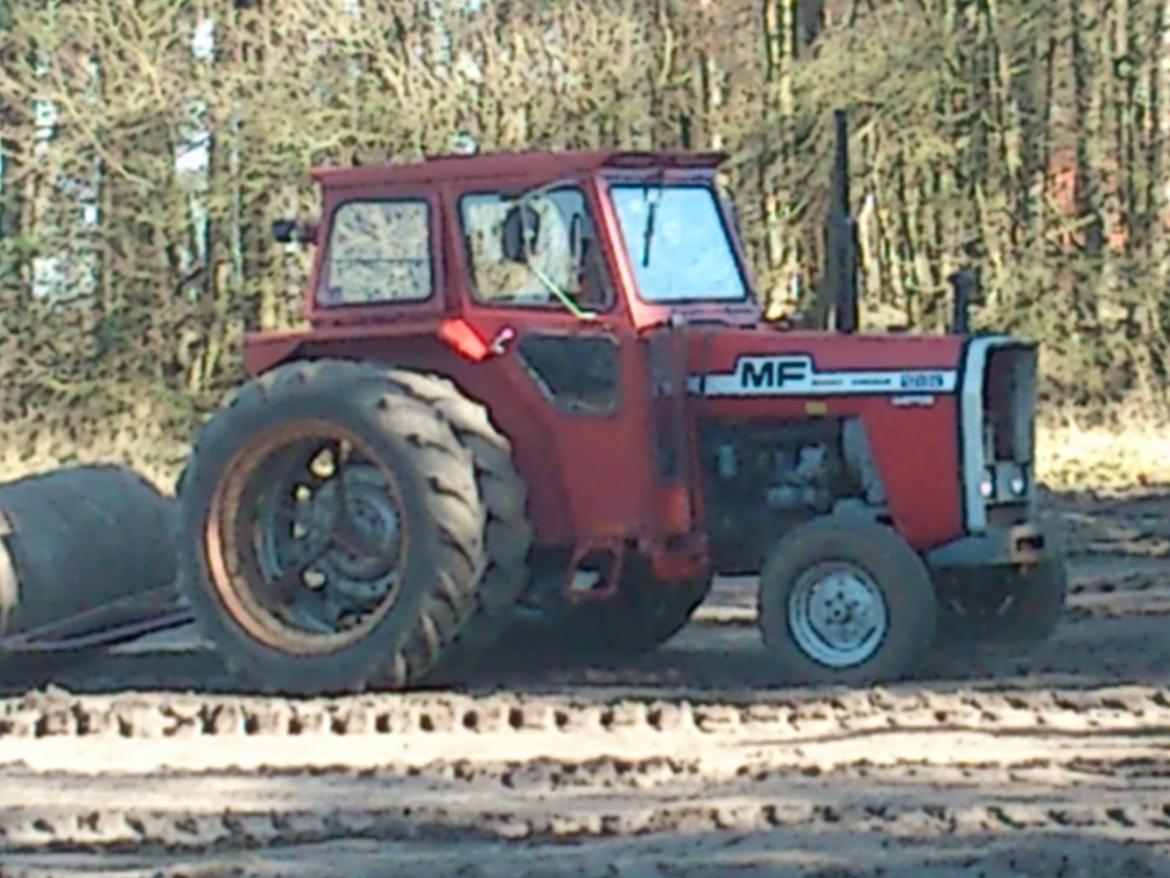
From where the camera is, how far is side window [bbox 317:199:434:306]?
10.6m

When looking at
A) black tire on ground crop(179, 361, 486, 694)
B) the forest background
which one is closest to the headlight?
black tire on ground crop(179, 361, 486, 694)

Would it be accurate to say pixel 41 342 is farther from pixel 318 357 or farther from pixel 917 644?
pixel 917 644

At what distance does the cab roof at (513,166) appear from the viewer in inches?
412

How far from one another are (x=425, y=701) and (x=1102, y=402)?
1396 cm

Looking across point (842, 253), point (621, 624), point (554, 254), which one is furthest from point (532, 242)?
point (621, 624)

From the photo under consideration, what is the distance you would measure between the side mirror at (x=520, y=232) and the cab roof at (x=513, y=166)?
21 centimetres

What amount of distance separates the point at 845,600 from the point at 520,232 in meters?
1.81

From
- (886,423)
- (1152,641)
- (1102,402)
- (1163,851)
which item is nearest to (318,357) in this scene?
(886,423)

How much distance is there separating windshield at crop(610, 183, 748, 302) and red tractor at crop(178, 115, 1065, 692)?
0.01 metres

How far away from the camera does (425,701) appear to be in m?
9.91

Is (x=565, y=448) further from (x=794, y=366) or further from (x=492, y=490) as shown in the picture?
(x=794, y=366)

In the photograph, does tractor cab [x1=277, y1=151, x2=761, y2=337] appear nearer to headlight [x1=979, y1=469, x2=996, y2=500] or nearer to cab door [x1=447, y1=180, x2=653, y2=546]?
cab door [x1=447, y1=180, x2=653, y2=546]

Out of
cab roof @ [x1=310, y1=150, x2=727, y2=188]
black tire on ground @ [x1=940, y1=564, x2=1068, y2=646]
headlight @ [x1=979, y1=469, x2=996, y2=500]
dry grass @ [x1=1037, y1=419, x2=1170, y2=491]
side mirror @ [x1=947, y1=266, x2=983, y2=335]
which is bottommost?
dry grass @ [x1=1037, y1=419, x2=1170, y2=491]

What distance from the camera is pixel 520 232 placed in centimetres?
1023
